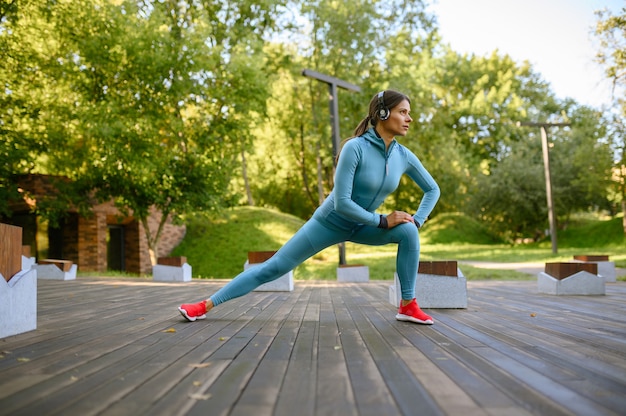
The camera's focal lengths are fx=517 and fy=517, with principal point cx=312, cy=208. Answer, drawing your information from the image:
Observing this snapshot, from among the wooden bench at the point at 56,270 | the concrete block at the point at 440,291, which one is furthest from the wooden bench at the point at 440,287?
the wooden bench at the point at 56,270

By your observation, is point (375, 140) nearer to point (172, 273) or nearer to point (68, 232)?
point (172, 273)

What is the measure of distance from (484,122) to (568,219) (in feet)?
35.8

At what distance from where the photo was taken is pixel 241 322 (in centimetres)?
395

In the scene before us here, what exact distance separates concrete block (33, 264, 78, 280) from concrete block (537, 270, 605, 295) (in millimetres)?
9544

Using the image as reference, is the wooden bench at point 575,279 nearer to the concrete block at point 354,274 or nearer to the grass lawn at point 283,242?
the concrete block at point 354,274

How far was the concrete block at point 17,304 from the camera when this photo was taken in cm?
329

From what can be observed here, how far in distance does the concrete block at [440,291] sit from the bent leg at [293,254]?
1479mm

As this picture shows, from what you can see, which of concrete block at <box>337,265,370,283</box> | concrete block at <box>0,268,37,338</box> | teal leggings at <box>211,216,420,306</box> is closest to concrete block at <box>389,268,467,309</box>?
teal leggings at <box>211,216,420,306</box>

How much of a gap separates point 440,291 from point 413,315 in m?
1.36

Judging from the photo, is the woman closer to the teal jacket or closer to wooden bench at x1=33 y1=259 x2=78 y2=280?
the teal jacket

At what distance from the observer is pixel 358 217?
347 centimetres

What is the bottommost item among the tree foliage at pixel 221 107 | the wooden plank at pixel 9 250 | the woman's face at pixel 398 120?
the wooden plank at pixel 9 250

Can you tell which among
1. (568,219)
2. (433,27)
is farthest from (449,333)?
(568,219)

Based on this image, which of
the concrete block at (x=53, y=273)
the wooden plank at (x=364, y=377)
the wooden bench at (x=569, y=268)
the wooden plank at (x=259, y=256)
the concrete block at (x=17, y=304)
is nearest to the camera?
the wooden plank at (x=364, y=377)
